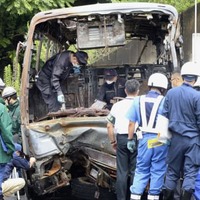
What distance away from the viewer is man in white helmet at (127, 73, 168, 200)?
21.2 feet

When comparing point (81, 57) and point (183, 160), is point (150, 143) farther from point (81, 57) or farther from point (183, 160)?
point (81, 57)

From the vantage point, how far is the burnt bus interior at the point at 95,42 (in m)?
7.75

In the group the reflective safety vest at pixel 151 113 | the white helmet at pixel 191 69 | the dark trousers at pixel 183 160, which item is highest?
the white helmet at pixel 191 69

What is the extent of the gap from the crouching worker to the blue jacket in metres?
2.01

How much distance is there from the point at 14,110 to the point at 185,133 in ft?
11.5

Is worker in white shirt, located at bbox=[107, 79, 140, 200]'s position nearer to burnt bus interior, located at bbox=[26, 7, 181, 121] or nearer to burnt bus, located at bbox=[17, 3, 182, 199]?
burnt bus, located at bbox=[17, 3, 182, 199]

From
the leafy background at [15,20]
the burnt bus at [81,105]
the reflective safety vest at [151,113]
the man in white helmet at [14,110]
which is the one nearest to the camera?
the reflective safety vest at [151,113]

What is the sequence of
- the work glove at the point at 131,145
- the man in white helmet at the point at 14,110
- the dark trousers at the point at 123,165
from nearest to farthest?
the work glove at the point at 131,145
the dark trousers at the point at 123,165
the man in white helmet at the point at 14,110

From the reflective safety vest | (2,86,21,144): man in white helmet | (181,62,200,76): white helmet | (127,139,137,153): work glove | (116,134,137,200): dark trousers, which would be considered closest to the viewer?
(181,62,200,76): white helmet

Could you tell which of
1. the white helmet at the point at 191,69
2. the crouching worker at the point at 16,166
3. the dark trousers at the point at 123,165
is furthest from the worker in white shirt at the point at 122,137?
the crouching worker at the point at 16,166

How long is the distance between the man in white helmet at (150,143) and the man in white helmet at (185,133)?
0.76 feet

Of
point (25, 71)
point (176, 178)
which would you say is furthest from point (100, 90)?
point (176, 178)

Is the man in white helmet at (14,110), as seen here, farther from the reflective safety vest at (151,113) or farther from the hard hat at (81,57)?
the reflective safety vest at (151,113)

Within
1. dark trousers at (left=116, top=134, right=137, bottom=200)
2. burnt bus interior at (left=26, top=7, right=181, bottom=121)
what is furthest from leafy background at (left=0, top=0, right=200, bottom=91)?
dark trousers at (left=116, top=134, right=137, bottom=200)
